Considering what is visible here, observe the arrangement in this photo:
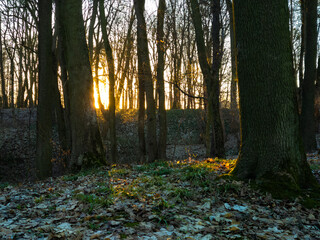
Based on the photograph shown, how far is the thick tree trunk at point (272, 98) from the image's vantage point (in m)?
4.68

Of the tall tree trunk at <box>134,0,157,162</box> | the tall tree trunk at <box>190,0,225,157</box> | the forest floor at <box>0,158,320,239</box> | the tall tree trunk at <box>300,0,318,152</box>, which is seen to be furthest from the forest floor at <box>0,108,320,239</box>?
the tall tree trunk at <box>300,0,318,152</box>

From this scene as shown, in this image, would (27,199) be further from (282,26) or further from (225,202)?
(282,26)

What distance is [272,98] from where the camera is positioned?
4.70 metres

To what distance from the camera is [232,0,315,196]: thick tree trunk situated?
184 inches

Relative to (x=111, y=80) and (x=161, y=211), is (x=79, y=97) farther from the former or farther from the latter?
(x=111, y=80)

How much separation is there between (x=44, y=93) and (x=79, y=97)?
6.39 ft

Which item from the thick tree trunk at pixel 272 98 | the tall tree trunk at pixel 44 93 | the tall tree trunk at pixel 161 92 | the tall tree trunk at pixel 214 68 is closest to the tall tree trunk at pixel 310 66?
the tall tree trunk at pixel 214 68

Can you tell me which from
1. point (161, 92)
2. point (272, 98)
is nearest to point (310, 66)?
point (161, 92)

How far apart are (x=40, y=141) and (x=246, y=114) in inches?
269

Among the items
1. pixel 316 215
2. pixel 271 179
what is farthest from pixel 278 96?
pixel 316 215

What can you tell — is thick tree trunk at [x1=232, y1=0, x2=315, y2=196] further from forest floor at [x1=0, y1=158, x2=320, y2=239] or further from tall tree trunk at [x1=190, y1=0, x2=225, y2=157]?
tall tree trunk at [x1=190, y1=0, x2=225, y2=157]

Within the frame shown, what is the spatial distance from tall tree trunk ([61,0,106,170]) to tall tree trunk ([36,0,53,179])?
1.60 metres

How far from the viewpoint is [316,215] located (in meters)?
4.07

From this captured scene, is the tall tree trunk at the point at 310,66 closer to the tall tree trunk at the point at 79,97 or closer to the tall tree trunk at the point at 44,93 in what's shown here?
the tall tree trunk at the point at 79,97
